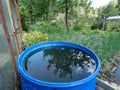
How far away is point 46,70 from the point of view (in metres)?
1.95

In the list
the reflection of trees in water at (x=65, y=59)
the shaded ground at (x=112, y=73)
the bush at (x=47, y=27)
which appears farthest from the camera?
the bush at (x=47, y=27)

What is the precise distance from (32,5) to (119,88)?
1261cm

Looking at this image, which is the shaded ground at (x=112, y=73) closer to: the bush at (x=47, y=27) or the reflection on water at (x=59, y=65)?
the reflection on water at (x=59, y=65)

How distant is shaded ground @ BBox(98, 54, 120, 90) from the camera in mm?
3273

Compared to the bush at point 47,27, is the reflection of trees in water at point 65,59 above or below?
above

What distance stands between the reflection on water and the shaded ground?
1302 millimetres

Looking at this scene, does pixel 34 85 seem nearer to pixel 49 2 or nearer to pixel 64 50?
pixel 64 50

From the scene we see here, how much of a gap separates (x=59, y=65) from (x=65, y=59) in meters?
0.16

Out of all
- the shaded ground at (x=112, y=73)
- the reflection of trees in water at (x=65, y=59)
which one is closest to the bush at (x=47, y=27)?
the shaded ground at (x=112, y=73)

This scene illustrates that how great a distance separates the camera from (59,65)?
2.06m

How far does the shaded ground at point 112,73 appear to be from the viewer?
3.27 meters

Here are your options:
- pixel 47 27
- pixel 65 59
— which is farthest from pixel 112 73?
pixel 47 27

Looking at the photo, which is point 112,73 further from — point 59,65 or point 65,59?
point 59,65

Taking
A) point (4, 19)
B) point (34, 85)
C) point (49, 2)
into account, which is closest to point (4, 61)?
point (4, 19)
